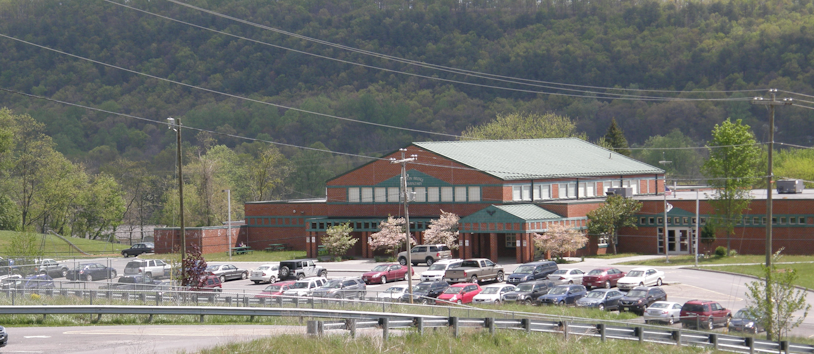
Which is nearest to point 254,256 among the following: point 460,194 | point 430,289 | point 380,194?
point 380,194

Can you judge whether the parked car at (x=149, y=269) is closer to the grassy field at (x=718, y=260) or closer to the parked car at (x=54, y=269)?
the parked car at (x=54, y=269)

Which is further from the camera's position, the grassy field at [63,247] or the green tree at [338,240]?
the grassy field at [63,247]

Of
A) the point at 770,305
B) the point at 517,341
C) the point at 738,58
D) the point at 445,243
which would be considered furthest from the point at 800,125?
the point at 517,341

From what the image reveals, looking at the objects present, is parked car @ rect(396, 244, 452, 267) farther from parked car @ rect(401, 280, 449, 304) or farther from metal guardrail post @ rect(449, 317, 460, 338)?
metal guardrail post @ rect(449, 317, 460, 338)

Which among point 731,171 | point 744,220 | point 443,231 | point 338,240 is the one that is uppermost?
point 731,171

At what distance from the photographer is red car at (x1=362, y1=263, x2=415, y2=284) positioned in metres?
53.4

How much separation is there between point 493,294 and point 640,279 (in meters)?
10.1

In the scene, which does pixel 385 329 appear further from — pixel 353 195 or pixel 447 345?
pixel 353 195

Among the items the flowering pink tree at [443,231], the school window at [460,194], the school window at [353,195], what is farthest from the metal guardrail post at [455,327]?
the school window at [353,195]

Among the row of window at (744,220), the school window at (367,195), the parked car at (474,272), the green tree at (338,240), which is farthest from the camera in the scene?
the school window at (367,195)

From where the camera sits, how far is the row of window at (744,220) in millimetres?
63312

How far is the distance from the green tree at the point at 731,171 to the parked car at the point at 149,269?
39121 mm

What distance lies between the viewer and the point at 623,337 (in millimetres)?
25984

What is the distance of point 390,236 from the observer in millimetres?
67938
